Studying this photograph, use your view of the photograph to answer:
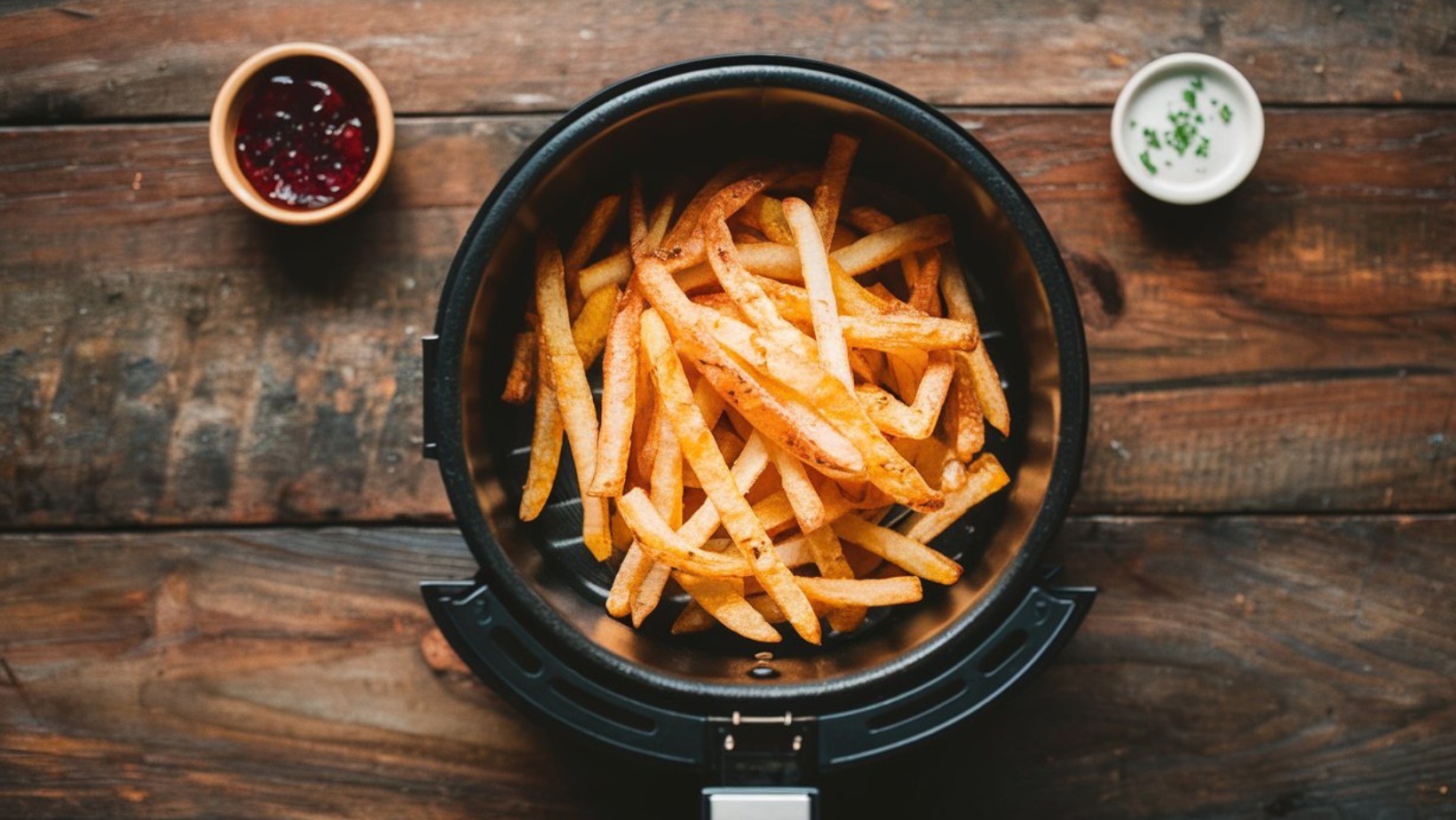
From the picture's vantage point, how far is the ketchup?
4.51ft

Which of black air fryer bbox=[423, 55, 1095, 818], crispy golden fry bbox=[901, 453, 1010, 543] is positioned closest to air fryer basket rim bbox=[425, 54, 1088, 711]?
black air fryer bbox=[423, 55, 1095, 818]

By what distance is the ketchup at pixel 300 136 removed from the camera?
4.51 feet

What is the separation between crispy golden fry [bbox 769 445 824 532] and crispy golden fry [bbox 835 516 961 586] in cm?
8

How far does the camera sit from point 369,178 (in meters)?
1.37

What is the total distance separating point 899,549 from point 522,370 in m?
0.52

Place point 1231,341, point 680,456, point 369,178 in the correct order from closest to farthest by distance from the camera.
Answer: point 680,456 → point 369,178 → point 1231,341

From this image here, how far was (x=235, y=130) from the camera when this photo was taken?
4.54ft

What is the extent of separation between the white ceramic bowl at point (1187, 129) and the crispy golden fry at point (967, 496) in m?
0.49

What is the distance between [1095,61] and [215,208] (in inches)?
51.0

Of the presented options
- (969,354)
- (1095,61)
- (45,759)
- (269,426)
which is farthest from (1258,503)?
(45,759)

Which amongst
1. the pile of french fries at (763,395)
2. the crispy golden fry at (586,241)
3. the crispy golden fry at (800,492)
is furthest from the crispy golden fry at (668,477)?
the crispy golden fry at (586,241)

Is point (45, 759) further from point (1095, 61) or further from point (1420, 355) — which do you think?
point (1420, 355)

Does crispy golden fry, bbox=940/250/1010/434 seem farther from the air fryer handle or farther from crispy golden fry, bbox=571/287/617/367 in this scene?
crispy golden fry, bbox=571/287/617/367

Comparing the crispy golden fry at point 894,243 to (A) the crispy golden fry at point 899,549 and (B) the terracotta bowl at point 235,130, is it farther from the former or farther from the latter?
(B) the terracotta bowl at point 235,130
